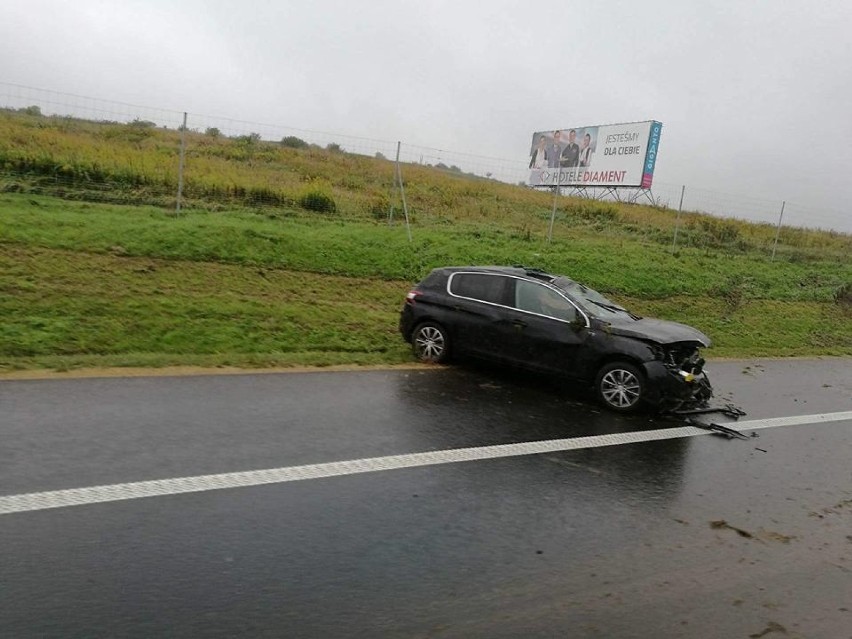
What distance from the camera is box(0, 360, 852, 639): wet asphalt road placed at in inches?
140

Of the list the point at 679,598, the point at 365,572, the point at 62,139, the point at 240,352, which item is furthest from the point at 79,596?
the point at 62,139

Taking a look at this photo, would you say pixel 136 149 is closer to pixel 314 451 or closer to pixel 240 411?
pixel 240 411

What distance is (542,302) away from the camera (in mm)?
9109

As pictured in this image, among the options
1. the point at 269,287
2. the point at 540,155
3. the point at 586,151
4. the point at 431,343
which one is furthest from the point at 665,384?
the point at 540,155

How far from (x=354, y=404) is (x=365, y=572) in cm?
349

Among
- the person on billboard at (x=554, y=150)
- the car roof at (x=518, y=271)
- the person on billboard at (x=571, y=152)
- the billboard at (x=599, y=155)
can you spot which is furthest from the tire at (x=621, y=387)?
the person on billboard at (x=554, y=150)

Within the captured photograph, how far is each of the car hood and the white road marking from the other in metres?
1.11

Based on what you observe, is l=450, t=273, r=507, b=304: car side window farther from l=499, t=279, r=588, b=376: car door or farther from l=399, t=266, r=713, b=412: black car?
l=499, t=279, r=588, b=376: car door

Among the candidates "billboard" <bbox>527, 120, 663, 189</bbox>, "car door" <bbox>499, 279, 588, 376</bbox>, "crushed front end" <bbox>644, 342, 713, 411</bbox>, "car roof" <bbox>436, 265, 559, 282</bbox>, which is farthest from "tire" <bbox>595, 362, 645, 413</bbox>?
"billboard" <bbox>527, 120, 663, 189</bbox>

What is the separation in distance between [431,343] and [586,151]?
35661mm

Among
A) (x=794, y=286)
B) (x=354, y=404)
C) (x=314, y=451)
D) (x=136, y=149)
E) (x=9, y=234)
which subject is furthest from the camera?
(x=794, y=286)

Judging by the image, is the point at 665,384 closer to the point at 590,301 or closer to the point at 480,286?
the point at 590,301

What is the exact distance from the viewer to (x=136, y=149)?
55.6 ft

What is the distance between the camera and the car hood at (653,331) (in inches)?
327
